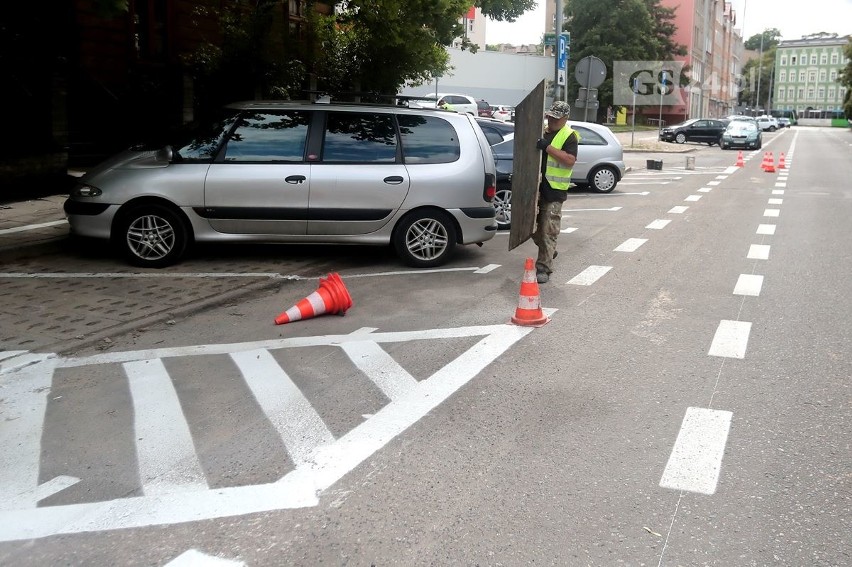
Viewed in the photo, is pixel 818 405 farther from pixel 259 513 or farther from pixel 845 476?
pixel 259 513

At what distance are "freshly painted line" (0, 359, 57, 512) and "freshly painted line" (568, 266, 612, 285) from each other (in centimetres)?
527

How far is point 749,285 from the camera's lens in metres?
8.76

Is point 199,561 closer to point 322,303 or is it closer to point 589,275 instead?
point 322,303

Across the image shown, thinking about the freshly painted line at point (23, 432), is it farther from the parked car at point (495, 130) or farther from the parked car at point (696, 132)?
the parked car at point (696, 132)

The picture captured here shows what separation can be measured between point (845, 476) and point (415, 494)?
2.17 meters

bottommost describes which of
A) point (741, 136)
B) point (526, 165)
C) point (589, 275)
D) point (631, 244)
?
point (589, 275)

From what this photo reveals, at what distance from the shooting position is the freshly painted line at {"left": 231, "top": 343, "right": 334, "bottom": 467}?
4.58 meters

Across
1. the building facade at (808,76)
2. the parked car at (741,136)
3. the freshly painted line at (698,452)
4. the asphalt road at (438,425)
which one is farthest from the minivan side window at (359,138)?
the building facade at (808,76)

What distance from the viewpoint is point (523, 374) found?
5.78m

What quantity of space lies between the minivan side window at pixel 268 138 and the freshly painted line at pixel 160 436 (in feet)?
12.3

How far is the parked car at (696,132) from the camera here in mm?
48500

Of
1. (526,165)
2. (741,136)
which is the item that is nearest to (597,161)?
(526,165)

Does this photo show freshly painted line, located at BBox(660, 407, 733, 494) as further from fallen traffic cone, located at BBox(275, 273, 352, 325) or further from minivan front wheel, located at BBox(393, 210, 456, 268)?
minivan front wheel, located at BBox(393, 210, 456, 268)

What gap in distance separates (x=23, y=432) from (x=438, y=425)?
2390mm
